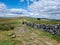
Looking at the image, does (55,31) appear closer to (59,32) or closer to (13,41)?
(59,32)

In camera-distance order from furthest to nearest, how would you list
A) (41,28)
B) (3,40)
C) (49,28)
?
(41,28), (49,28), (3,40)

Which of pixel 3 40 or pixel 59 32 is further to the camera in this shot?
pixel 59 32

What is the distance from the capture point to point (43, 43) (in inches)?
1075

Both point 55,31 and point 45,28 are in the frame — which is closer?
point 55,31

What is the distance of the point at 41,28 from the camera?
125 feet

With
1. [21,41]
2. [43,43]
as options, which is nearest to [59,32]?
[43,43]

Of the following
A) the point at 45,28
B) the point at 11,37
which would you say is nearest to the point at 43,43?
the point at 11,37

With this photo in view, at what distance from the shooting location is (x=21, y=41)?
2744cm

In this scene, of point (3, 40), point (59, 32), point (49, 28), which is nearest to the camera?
point (3, 40)

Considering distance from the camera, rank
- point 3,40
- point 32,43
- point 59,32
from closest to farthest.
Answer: point 32,43 < point 3,40 < point 59,32

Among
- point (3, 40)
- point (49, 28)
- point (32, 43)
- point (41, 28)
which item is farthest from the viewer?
point (41, 28)

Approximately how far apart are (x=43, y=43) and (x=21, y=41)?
3.54 meters

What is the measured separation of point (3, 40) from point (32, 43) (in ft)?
17.4

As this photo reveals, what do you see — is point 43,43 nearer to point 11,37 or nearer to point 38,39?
point 38,39
